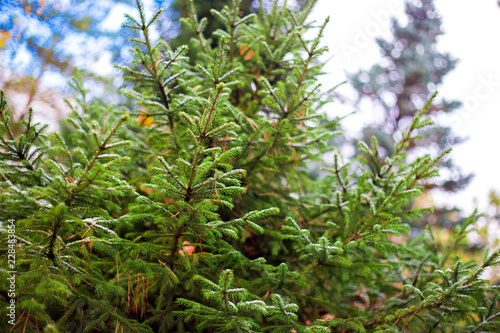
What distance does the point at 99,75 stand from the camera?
297 inches

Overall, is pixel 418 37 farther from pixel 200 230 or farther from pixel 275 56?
pixel 200 230

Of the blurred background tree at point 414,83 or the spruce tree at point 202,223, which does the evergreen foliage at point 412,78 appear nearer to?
the blurred background tree at point 414,83

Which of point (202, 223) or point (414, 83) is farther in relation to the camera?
point (414, 83)

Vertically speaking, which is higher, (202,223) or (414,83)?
(414,83)

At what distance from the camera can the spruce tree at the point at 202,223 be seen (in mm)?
1543

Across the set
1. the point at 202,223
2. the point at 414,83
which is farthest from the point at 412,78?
the point at 202,223

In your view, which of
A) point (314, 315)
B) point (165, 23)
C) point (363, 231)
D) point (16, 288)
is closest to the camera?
point (16, 288)

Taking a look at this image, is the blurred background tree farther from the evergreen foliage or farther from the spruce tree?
the spruce tree

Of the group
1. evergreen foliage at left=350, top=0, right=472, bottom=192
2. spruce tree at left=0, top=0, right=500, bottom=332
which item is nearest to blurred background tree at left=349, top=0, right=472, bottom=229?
evergreen foliage at left=350, top=0, right=472, bottom=192

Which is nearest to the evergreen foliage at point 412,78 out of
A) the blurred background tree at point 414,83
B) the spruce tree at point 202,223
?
the blurred background tree at point 414,83

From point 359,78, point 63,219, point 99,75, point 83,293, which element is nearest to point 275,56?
point 63,219

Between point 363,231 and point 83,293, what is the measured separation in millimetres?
1889

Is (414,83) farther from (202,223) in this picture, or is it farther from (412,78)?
(202,223)

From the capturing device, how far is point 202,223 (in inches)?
67.5
